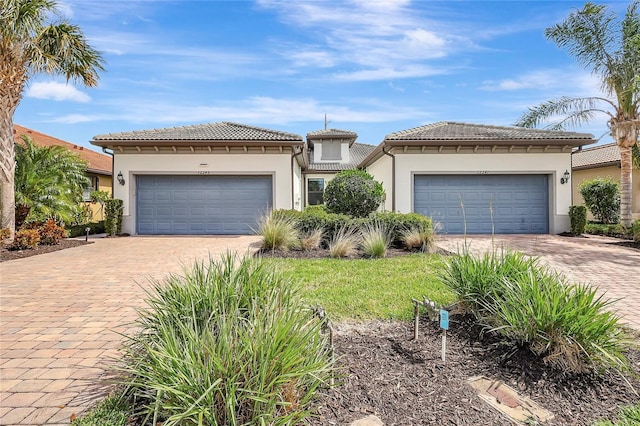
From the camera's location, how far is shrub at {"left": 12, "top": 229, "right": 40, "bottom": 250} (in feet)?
31.3

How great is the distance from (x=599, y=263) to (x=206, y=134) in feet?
44.3

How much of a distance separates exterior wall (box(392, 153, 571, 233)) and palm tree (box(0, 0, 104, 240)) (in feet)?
37.8

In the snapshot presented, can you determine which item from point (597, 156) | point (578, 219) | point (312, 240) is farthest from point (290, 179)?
point (597, 156)

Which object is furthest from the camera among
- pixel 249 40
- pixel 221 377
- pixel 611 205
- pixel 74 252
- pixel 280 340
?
pixel 611 205

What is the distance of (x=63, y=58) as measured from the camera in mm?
10195

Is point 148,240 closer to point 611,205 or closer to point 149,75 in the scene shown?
point 149,75

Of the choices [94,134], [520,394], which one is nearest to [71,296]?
[520,394]

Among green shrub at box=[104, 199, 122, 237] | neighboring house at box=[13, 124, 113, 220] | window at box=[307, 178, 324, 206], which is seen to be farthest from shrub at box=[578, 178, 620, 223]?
neighboring house at box=[13, 124, 113, 220]

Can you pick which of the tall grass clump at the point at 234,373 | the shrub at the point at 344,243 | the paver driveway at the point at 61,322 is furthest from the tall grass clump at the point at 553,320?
the shrub at the point at 344,243

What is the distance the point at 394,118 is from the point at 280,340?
20.3 m

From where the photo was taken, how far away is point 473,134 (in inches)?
551

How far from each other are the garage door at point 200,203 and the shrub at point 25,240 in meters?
4.40

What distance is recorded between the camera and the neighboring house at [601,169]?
1700 cm

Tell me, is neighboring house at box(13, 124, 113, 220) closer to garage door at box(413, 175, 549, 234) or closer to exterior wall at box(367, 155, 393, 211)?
exterior wall at box(367, 155, 393, 211)
